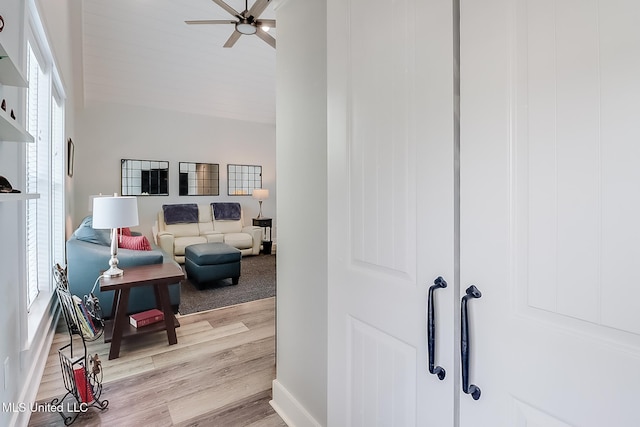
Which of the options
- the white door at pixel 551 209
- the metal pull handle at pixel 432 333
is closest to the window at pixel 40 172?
the metal pull handle at pixel 432 333

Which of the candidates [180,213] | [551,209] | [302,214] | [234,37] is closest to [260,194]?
[180,213]

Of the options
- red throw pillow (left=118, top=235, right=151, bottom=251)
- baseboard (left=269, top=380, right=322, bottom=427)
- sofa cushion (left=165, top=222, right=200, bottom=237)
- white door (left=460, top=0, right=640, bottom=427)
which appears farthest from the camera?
sofa cushion (left=165, top=222, right=200, bottom=237)

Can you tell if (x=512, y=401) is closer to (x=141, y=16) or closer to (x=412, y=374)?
(x=412, y=374)

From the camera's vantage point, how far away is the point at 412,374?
966mm

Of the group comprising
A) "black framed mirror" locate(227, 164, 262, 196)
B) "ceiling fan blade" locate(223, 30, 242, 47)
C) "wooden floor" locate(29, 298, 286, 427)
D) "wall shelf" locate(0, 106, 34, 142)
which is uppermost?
"ceiling fan blade" locate(223, 30, 242, 47)

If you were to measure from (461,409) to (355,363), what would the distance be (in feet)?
1.38

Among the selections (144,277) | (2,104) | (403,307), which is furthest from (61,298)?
(403,307)

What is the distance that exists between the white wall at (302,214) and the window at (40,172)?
1.83m

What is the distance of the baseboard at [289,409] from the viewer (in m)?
1.70

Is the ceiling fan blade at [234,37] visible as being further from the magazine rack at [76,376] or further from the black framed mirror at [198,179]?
the black framed mirror at [198,179]

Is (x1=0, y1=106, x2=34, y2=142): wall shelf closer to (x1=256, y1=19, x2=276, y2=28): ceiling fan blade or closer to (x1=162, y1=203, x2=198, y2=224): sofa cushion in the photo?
(x1=256, y1=19, x2=276, y2=28): ceiling fan blade

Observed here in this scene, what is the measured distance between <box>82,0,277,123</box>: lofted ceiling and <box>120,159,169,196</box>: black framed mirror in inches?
44.3

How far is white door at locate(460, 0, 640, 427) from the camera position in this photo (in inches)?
23.0

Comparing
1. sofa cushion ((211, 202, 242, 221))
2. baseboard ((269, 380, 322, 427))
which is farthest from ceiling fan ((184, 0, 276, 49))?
sofa cushion ((211, 202, 242, 221))
